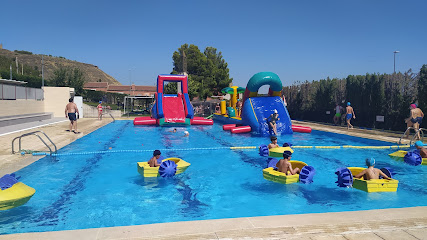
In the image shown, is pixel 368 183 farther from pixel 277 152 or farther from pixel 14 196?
pixel 14 196

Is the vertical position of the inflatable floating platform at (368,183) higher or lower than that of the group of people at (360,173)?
lower

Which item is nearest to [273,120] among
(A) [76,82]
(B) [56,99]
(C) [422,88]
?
(C) [422,88]

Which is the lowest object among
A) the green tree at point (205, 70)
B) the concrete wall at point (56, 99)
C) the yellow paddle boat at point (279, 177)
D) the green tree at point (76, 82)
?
the yellow paddle boat at point (279, 177)

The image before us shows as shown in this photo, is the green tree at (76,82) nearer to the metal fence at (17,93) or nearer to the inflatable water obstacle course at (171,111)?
the metal fence at (17,93)

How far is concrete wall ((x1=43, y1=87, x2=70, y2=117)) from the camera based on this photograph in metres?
24.5

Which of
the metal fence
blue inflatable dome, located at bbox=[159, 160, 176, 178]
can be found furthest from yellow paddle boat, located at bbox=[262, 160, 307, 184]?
the metal fence

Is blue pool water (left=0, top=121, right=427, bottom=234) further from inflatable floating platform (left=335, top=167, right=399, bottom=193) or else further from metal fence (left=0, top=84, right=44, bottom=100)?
metal fence (left=0, top=84, right=44, bottom=100)

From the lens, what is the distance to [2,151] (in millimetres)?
9430

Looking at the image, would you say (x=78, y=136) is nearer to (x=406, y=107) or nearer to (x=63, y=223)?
(x=63, y=223)

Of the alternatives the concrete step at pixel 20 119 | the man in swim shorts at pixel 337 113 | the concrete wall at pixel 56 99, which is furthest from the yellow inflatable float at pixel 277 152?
the concrete wall at pixel 56 99

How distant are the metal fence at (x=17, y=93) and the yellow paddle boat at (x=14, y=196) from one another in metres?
15.3

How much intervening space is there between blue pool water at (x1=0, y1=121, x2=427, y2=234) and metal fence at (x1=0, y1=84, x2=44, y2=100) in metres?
10.6

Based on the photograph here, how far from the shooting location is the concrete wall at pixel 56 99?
24.5m

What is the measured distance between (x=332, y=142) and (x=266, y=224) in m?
11.3
